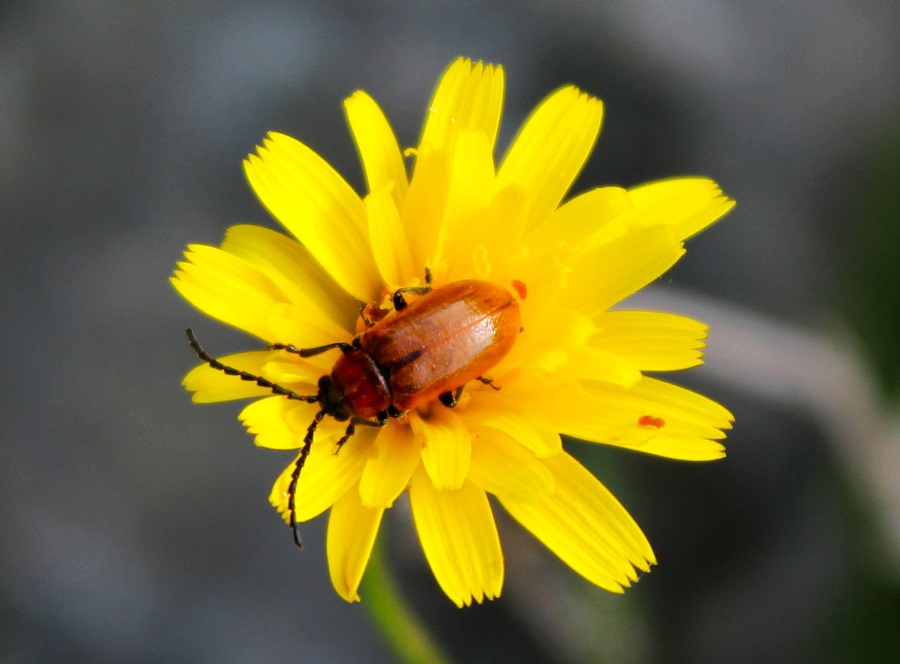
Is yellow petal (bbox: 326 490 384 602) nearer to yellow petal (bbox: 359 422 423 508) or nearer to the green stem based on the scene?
yellow petal (bbox: 359 422 423 508)

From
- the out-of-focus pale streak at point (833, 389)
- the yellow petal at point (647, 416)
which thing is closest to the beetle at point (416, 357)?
the yellow petal at point (647, 416)

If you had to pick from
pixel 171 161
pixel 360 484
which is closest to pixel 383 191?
pixel 360 484

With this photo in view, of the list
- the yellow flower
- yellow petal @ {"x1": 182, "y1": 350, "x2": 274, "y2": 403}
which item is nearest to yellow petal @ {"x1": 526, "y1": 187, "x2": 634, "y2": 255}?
the yellow flower

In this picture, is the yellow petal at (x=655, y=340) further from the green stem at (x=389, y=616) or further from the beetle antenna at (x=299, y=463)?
the green stem at (x=389, y=616)

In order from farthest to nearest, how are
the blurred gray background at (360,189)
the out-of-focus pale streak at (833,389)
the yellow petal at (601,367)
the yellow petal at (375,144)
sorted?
the blurred gray background at (360,189) → the out-of-focus pale streak at (833,389) → the yellow petal at (375,144) → the yellow petal at (601,367)

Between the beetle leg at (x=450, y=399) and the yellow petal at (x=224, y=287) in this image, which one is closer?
the yellow petal at (x=224, y=287)

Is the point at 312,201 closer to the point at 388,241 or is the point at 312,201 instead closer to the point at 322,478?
the point at 388,241

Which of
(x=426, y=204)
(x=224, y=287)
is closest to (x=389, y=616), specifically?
(x=224, y=287)
